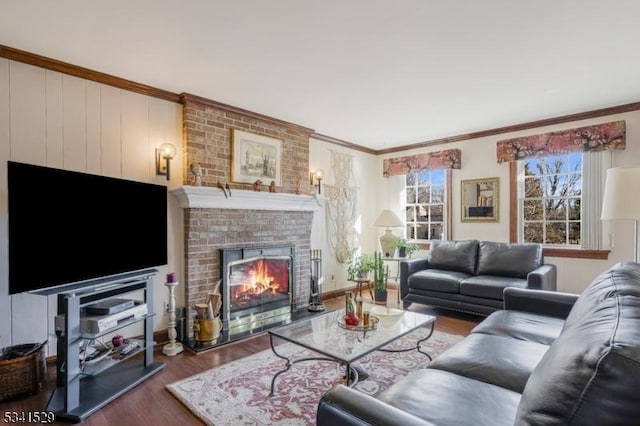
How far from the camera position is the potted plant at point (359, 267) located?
4.78 metres

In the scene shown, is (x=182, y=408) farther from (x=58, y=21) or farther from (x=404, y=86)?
(x=404, y=86)

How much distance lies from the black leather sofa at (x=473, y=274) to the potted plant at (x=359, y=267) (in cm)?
64

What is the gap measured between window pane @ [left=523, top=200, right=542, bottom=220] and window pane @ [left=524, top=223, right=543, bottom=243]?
3.7 inches

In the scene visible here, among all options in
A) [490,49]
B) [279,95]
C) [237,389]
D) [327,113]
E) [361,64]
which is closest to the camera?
[237,389]

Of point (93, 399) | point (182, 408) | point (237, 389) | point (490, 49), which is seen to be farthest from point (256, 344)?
point (490, 49)

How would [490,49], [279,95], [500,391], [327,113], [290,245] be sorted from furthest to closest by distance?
[290,245] < [327,113] < [279,95] < [490,49] < [500,391]

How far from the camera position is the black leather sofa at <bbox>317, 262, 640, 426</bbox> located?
0.75m

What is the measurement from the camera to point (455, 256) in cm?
430

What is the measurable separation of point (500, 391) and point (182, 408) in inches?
71.6

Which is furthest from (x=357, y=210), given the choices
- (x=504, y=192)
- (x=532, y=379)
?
(x=532, y=379)

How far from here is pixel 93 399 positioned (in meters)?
2.13

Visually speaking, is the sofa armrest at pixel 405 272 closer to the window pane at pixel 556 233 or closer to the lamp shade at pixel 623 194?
the window pane at pixel 556 233

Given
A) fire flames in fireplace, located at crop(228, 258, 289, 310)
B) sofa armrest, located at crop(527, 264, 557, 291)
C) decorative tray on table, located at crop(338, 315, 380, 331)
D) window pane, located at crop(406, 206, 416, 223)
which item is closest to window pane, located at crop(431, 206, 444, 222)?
window pane, located at crop(406, 206, 416, 223)

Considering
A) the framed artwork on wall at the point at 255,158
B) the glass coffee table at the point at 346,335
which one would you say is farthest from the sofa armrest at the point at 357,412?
the framed artwork on wall at the point at 255,158
